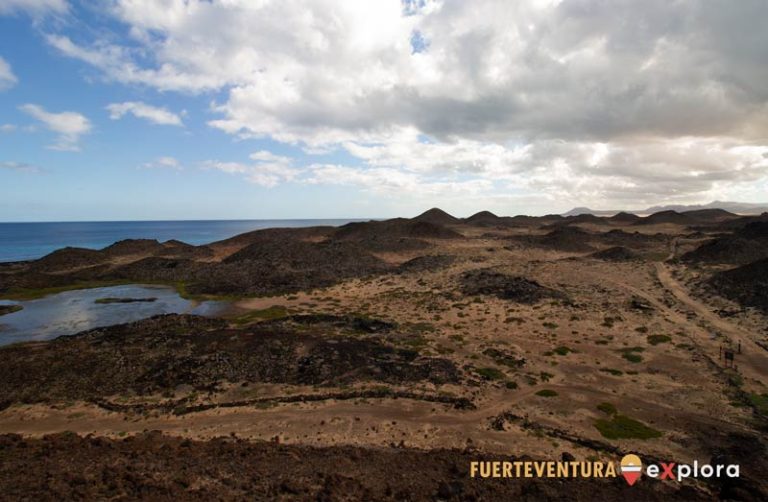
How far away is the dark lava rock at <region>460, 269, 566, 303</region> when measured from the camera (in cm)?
4197

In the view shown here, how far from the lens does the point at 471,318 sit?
36.2 m

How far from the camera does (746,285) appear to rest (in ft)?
127

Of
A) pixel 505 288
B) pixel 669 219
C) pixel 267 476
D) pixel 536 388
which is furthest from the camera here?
pixel 669 219

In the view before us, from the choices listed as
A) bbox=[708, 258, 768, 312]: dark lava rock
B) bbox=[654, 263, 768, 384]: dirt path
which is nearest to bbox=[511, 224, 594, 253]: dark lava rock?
bbox=[654, 263, 768, 384]: dirt path

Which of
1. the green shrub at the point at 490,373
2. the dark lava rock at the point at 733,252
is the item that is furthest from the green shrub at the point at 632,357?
the dark lava rock at the point at 733,252

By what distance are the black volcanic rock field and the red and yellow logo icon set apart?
483mm

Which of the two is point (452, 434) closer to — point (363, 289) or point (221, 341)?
point (221, 341)

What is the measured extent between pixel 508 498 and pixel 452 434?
497cm

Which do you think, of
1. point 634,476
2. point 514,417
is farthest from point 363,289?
point 634,476

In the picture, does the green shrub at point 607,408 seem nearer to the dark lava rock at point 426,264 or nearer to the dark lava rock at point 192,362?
the dark lava rock at point 192,362

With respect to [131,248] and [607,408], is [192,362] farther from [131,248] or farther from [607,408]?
[131,248]

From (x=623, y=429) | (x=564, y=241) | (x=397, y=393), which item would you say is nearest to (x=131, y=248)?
(x=397, y=393)

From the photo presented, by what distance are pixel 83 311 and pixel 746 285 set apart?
221 feet

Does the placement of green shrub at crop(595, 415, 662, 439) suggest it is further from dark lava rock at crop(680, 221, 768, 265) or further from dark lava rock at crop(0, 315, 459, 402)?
dark lava rock at crop(680, 221, 768, 265)
